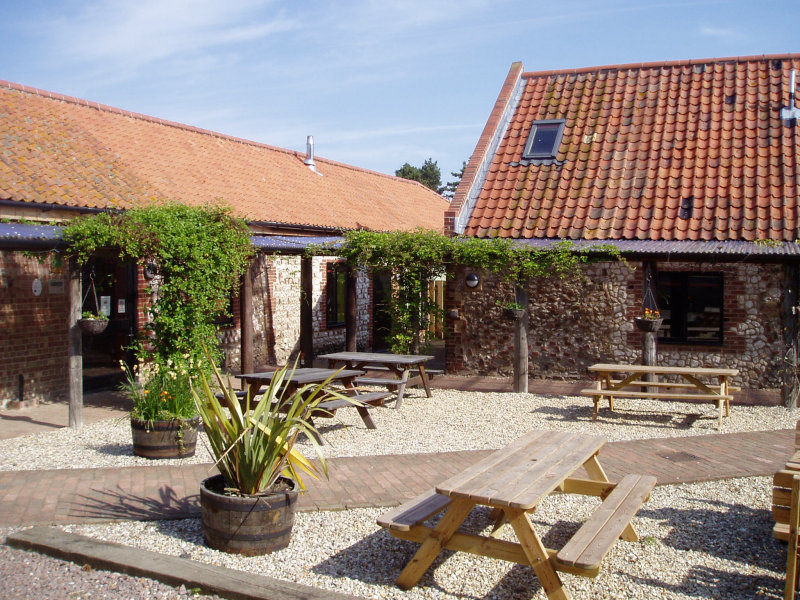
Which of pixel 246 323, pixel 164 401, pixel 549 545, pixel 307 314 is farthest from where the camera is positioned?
pixel 307 314

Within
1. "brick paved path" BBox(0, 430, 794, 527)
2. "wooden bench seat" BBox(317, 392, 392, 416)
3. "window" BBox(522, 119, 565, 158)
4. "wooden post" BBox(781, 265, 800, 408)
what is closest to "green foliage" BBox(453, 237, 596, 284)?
"wooden post" BBox(781, 265, 800, 408)

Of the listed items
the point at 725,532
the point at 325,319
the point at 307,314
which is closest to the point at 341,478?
the point at 725,532

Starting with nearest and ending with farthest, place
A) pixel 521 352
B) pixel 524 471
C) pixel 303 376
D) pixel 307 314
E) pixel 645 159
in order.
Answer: pixel 524 471 → pixel 303 376 → pixel 521 352 → pixel 307 314 → pixel 645 159

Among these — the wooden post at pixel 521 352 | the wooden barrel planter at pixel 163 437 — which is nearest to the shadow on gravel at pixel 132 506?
the wooden barrel planter at pixel 163 437

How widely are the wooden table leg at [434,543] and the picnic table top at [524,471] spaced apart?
15 centimetres

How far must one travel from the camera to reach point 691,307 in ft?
39.5

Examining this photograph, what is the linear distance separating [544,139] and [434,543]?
1150cm

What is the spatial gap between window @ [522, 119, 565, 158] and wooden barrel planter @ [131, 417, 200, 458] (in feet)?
30.1

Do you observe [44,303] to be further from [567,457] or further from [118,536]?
[567,457]

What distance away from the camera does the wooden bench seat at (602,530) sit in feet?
12.5

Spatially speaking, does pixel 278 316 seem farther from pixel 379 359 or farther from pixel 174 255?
pixel 174 255

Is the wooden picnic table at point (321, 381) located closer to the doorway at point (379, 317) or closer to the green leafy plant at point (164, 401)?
the green leafy plant at point (164, 401)

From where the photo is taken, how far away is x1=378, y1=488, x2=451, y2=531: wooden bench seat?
430 cm

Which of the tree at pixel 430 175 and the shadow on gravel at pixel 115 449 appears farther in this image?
the tree at pixel 430 175
